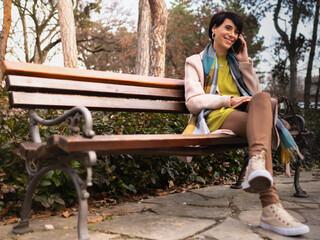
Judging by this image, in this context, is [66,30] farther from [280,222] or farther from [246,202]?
[280,222]

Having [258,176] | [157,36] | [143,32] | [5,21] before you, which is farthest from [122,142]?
Answer: [143,32]

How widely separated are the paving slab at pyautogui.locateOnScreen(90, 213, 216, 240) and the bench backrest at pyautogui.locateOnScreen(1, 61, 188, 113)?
33.8 inches

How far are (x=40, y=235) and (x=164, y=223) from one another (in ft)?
2.64

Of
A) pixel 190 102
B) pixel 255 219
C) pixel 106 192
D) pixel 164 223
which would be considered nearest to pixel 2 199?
pixel 106 192

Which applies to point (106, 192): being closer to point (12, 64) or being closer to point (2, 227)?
point (2, 227)

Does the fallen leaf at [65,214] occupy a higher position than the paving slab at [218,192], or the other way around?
the fallen leaf at [65,214]

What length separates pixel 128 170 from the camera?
331 cm

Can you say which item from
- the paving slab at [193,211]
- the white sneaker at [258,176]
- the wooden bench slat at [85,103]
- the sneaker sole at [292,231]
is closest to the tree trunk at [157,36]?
the wooden bench slat at [85,103]

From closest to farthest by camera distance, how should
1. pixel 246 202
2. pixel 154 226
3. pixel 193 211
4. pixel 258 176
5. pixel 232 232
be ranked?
pixel 258 176 → pixel 232 232 → pixel 154 226 → pixel 193 211 → pixel 246 202

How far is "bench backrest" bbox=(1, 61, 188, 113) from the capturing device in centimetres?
236

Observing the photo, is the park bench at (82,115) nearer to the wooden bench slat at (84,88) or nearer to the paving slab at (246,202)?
the wooden bench slat at (84,88)

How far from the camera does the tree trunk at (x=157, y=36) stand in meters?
7.57

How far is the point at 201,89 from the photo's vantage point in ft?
9.67

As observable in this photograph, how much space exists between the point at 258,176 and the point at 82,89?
4.56 feet
